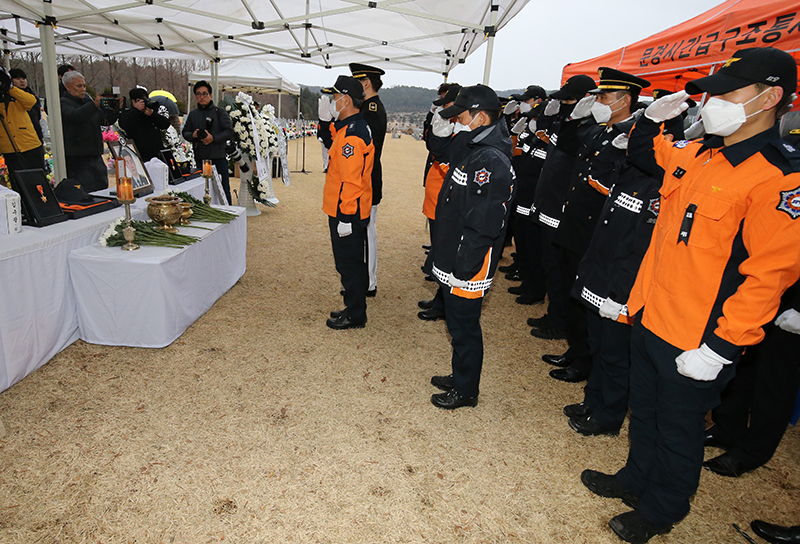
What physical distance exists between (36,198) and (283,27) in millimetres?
5266

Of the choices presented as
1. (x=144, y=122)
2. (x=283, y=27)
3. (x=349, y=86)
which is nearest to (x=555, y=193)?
(x=349, y=86)

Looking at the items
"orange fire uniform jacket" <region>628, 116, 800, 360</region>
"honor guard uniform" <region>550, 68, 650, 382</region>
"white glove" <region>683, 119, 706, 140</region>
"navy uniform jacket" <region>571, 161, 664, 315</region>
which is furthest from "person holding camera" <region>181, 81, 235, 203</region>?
"orange fire uniform jacket" <region>628, 116, 800, 360</region>

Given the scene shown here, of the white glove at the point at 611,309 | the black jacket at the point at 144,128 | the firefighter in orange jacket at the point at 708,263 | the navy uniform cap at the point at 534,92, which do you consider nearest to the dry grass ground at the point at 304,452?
the firefighter in orange jacket at the point at 708,263

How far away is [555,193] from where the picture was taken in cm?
393

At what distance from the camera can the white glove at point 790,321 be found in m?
2.17

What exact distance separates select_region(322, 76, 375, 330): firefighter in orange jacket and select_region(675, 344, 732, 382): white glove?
102 inches

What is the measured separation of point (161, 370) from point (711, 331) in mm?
3326

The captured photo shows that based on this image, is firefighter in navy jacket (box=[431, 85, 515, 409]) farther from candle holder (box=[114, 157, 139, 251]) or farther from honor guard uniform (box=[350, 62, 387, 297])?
candle holder (box=[114, 157, 139, 251])

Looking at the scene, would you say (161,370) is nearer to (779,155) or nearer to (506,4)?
(779,155)

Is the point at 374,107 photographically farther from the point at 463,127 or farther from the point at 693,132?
the point at 693,132

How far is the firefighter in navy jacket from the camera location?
244 centimetres

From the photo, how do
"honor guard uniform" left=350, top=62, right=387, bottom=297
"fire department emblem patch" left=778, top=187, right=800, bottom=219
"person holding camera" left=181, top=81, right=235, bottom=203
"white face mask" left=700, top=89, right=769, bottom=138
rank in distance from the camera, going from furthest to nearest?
1. "person holding camera" left=181, top=81, right=235, bottom=203
2. "honor guard uniform" left=350, top=62, right=387, bottom=297
3. "white face mask" left=700, top=89, right=769, bottom=138
4. "fire department emblem patch" left=778, top=187, right=800, bottom=219

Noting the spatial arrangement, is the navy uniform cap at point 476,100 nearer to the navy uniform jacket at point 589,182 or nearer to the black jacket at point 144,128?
the navy uniform jacket at point 589,182

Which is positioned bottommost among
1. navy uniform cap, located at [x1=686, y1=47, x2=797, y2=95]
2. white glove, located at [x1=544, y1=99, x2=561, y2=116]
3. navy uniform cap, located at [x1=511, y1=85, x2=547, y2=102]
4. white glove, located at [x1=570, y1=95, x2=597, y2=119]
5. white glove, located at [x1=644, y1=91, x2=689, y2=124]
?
white glove, located at [x1=644, y1=91, x2=689, y2=124]
